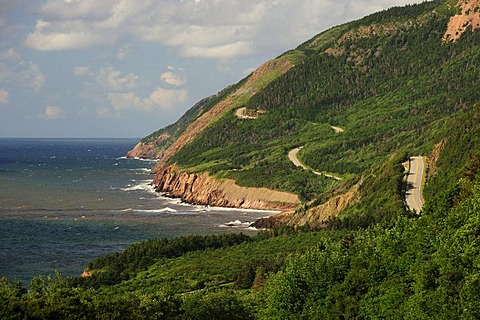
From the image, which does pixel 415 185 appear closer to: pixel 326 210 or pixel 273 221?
pixel 326 210

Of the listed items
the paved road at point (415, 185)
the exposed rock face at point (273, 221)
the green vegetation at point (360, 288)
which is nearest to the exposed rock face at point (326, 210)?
the exposed rock face at point (273, 221)

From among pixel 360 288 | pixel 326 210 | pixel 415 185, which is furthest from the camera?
pixel 326 210

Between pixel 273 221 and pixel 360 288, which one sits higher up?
pixel 360 288

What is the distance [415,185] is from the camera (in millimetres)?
144750

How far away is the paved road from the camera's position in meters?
132

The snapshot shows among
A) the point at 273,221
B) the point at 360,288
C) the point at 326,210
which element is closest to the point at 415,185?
the point at 326,210

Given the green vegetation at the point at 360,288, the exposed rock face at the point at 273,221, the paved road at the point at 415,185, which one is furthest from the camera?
the exposed rock face at the point at 273,221

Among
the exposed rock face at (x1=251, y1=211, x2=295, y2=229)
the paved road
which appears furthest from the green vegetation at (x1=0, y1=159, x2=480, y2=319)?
the exposed rock face at (x1=251, y1=211, x2=295, y2=229)

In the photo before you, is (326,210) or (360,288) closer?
(360,288)

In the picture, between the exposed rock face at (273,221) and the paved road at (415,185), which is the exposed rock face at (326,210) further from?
the paved road at (415,185)

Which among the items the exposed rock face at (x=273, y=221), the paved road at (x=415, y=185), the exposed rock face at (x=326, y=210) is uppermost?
the paved road at (x=415, y=185)

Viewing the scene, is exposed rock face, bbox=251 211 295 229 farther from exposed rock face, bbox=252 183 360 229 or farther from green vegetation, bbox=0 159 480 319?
green vegetation, bbox=0 159 480 319

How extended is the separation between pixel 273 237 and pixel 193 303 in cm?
7007

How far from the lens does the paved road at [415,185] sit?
132175 millimetres
